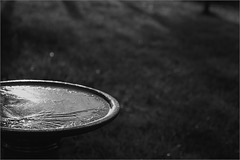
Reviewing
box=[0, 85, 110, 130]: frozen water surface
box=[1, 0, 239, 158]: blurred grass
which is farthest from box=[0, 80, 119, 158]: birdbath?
box=[1, 0, 239, 158]: blurred grass

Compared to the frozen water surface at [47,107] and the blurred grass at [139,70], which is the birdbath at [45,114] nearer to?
the frozen water surface at [47,107]

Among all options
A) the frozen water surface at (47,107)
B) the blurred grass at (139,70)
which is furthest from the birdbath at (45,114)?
the blurred grass at (139,70)

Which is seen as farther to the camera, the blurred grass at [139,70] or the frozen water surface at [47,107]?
the blurred grass at [139,70]

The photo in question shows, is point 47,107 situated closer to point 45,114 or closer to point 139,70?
point 45,114

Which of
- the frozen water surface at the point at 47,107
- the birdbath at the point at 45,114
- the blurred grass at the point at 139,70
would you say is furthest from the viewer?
the blurred grass at the point at 139,70

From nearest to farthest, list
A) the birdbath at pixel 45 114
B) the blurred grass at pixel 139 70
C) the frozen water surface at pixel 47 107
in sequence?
the birdbath at pixel 45 114 < the frozen water surface at pixel 47 107 < the blurred grass at pixel 139 70

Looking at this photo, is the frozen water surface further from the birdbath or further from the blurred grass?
the blurred grass
